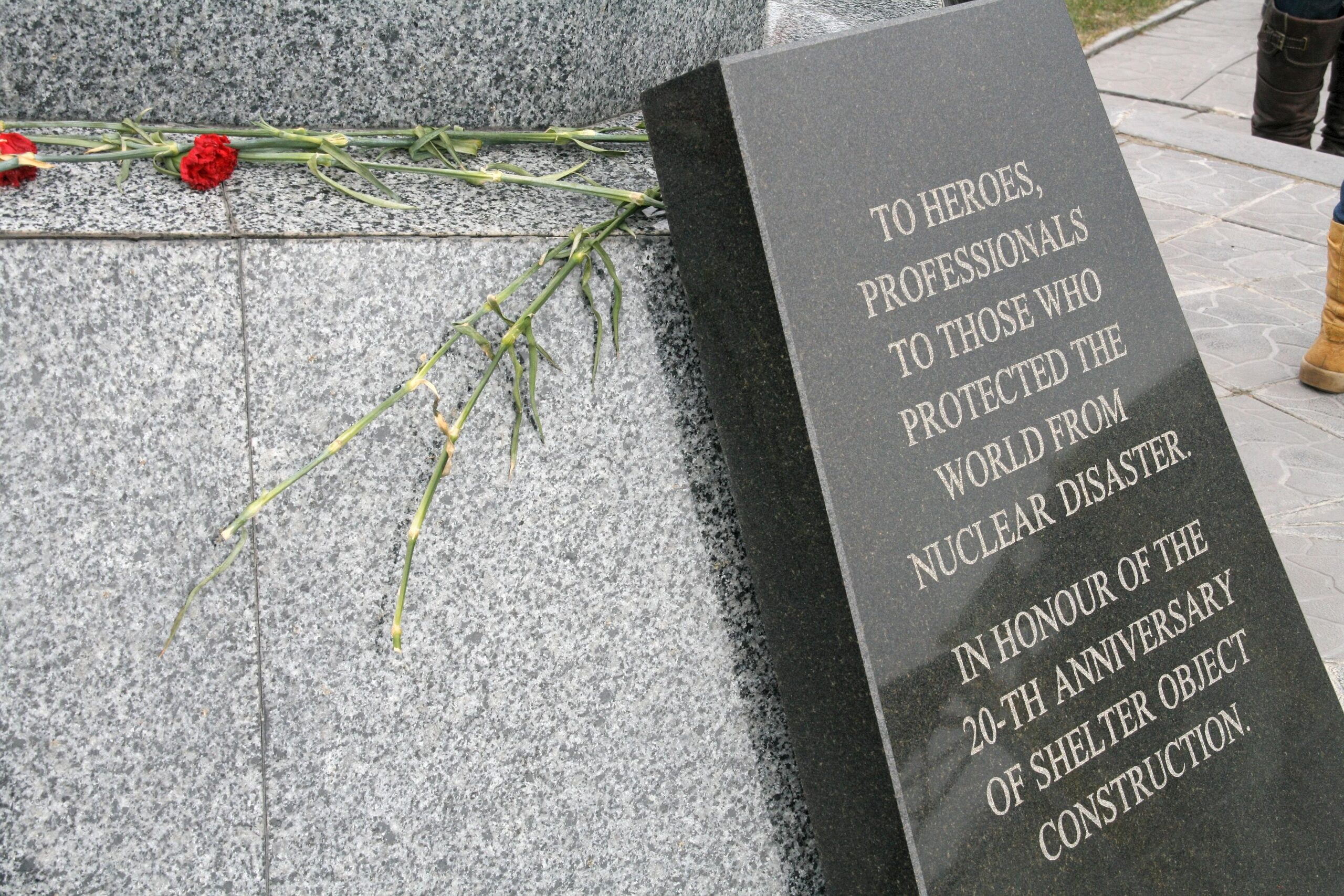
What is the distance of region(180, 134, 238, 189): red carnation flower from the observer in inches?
59.8

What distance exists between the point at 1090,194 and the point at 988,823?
1020 millimetres

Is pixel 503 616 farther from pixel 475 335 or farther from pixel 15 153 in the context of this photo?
pixel 15 153

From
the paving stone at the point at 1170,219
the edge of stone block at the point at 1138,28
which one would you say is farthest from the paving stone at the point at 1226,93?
the paving stone at the point at 1170,219

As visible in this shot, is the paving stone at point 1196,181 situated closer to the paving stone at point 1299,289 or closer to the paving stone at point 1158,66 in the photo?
the paving stone at point 1299,289

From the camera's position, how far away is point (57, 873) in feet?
4.42

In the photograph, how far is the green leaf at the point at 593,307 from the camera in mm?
1634

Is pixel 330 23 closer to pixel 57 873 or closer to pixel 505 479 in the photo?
pixel 505 479

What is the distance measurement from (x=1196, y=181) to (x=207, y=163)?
465cm

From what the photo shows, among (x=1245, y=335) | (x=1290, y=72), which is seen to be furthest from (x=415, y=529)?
(x=1290, y=72)

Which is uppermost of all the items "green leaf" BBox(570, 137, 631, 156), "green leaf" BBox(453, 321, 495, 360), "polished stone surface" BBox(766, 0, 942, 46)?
"polished stone surface" BBox(766, 0, 942, 46)

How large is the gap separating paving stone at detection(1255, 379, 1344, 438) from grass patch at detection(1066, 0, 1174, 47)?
424 centimetres

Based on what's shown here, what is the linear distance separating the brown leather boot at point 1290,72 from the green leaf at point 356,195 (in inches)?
188

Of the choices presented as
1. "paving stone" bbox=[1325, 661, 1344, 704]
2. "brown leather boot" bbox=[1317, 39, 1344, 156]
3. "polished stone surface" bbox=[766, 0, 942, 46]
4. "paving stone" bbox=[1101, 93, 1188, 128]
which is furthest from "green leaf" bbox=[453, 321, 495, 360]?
"brown leather boot" bbox=[1317, 39, 1344, 156]

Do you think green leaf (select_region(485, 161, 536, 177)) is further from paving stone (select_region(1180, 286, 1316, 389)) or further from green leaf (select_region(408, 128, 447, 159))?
paving stone (select_region(1180, 286, 1316, 389))
